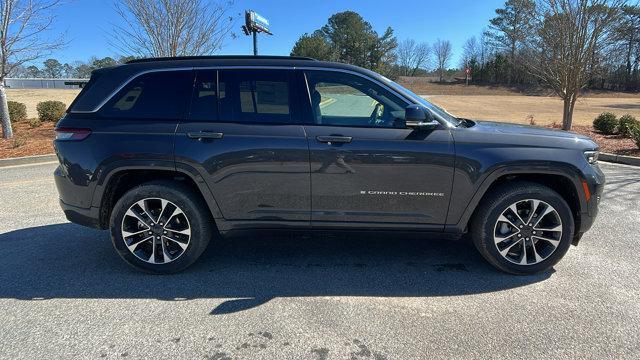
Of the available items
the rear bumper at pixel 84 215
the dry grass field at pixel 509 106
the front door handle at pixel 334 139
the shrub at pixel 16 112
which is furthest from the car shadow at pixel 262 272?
the dry grass field at pixel 509 106

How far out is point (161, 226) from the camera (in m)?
3.67

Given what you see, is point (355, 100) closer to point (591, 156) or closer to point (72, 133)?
point (591, 156)

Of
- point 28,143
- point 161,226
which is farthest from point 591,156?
Answer: point 28,143

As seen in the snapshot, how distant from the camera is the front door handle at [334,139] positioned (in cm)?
342

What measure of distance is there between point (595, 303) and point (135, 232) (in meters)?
3.85

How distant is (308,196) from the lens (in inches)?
→ 140

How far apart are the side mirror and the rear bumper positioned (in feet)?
9.24

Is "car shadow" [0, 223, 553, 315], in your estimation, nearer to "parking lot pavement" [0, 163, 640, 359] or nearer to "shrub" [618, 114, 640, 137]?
"parking lot pavement" [0, 163, 640, 359]

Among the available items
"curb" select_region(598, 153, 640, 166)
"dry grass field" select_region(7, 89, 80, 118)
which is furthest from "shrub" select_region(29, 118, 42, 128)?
"curb" select_region(598, 153, 640, 166)

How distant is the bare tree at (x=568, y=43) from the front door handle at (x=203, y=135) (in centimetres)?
1163

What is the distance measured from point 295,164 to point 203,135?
81 cm

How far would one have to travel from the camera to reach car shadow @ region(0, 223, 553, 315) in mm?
3422

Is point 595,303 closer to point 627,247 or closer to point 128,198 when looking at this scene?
point 627,247

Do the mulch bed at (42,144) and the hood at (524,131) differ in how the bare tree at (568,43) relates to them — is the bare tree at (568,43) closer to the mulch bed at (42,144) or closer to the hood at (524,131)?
the mulch bed at (42,144)
